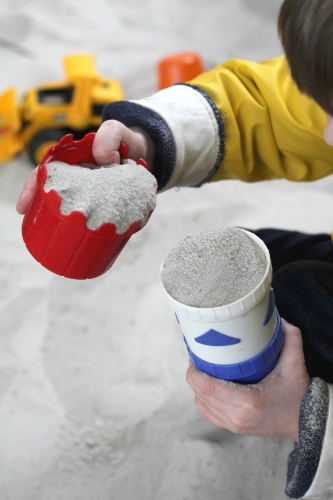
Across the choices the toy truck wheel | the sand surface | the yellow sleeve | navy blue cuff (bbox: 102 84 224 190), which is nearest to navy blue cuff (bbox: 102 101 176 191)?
navy blue cuff (bbox: 102 84 224 190)

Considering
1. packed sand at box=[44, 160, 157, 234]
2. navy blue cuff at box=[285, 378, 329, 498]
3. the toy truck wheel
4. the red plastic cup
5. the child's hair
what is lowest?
the toy truck wheel

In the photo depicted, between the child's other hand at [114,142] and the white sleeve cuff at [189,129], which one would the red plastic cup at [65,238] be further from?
the white sleeve cuff at [189,129]

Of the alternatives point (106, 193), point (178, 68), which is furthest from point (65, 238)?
point (178, 68)

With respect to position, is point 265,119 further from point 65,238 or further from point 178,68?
point 178,68

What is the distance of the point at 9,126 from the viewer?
4.57 ft

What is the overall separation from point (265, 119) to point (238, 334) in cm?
42

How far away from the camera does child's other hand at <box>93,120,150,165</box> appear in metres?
0.67

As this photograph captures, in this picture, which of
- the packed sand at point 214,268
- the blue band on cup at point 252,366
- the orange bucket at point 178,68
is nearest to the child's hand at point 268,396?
the blue band on cup at point 252,366

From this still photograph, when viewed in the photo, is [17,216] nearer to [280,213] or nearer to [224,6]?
[280,213]

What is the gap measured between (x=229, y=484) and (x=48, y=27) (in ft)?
4.84

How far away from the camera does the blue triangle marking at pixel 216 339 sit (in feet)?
1.80

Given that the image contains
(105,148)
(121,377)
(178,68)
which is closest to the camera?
(105,148)

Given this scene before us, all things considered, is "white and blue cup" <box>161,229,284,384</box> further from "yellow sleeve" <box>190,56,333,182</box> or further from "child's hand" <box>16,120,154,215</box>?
"yellow sleeve" <box>190,56,333,182</box>

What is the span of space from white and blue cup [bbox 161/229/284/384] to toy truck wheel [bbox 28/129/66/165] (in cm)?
90
